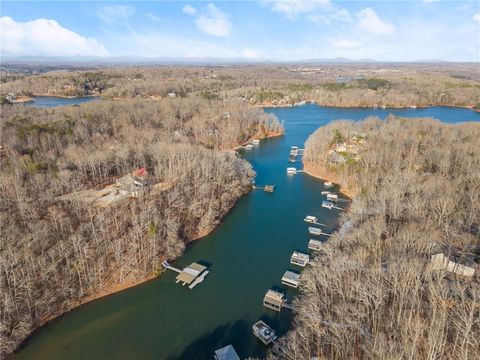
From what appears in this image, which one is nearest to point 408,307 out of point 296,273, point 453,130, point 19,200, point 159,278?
point 296,273

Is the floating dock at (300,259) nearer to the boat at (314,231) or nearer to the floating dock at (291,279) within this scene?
the floating dock at (291,279)

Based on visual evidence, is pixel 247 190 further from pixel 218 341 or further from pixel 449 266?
pixel 449 266

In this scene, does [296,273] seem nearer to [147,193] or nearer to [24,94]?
[147,193]

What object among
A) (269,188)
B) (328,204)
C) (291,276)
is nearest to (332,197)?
(328,204)

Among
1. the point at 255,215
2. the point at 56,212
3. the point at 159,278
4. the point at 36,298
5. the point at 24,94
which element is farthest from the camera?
the point at 24,94

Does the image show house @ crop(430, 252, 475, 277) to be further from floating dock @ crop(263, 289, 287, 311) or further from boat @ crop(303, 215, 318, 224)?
boat @ crop(303, 215, 318, 224)
